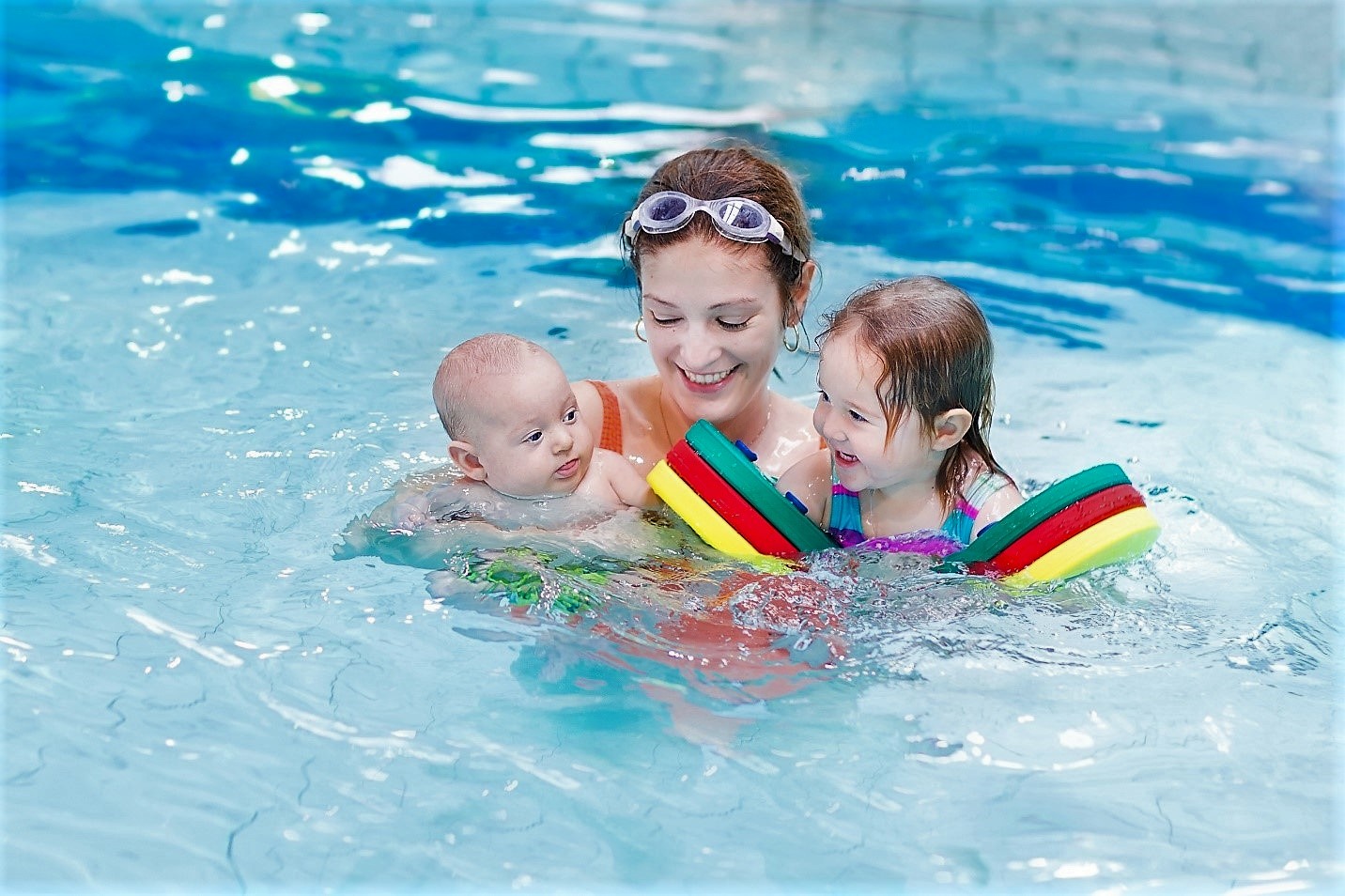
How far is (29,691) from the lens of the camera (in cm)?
364

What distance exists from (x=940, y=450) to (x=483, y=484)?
1.37 metres

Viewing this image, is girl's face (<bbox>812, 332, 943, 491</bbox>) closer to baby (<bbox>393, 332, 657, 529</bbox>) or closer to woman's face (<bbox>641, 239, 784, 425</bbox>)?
woman's face (<bbox>641, 239, 784, 425</bbox>)

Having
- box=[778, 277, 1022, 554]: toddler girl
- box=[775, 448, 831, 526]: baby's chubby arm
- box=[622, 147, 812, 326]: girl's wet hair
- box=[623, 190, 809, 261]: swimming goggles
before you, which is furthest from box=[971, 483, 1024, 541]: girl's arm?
box=[623, 190, 809, 261]: swimming goggles

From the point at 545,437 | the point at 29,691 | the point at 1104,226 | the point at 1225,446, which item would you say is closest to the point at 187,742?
the point at 29,691

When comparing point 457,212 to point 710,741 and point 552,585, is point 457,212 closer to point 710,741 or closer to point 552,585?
point 552,585

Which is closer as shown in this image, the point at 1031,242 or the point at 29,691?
the point at 29,691

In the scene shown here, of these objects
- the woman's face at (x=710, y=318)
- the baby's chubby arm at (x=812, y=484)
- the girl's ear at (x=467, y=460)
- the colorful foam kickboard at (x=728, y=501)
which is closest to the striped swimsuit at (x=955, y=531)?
the baby's chubby arm at (x=812, y=484)

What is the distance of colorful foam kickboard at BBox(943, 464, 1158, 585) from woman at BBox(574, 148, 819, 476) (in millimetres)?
819

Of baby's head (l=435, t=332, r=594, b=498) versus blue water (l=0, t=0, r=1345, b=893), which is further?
baby's head (l=435, t=332, r=594, b=498)

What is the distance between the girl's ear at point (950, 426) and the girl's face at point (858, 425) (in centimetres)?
3

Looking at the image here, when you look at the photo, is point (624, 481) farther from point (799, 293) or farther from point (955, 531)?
point (955, 531)

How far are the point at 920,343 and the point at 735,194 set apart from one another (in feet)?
2.62

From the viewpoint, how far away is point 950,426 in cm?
395

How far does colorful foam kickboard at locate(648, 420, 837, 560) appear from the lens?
4090mm
